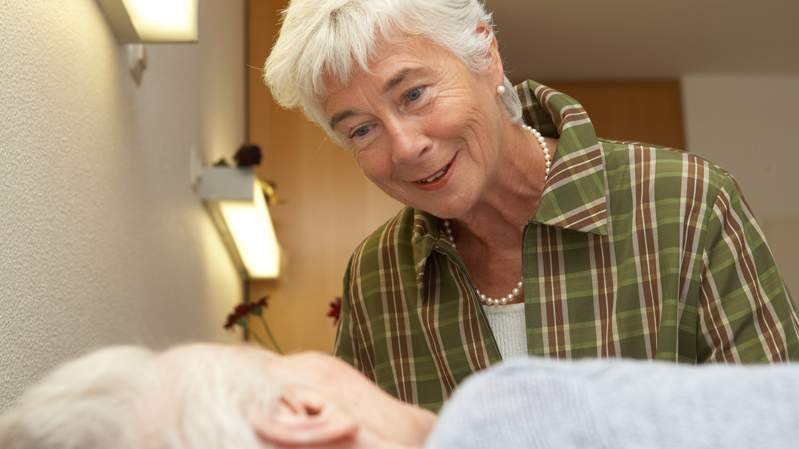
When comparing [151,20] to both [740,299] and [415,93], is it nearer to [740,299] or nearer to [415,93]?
[415,93]

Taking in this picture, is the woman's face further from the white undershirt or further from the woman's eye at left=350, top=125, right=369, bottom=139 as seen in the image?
the white undershirt

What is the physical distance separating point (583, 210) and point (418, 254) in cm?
27

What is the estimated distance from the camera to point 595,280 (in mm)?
1582

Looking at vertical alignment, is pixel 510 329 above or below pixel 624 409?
below

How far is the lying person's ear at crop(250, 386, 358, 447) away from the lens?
0.84 metres

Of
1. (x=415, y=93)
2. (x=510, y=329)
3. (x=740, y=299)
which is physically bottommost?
(x=510, y=329)

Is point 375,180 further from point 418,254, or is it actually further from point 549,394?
point 549,394

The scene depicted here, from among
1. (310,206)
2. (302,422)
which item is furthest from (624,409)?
(310,206)

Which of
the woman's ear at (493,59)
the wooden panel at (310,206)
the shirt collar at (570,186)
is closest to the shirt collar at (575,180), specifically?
the shirt collar at (570,186)

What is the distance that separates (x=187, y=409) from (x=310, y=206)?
3.01 metres

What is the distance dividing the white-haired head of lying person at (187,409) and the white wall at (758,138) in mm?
4304

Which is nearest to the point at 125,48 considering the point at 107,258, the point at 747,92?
the point at 107,258

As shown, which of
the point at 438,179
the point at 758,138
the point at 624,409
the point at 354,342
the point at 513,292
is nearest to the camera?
the point at 624,409

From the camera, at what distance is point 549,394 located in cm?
76
